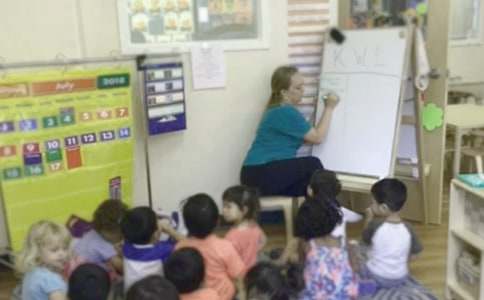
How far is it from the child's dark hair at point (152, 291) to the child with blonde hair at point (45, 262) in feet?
2.12

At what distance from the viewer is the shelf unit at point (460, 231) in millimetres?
2496

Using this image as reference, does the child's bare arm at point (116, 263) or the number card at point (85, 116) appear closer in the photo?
the child's bare arm at point (116, 263)

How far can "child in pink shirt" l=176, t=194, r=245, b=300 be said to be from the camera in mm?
2344

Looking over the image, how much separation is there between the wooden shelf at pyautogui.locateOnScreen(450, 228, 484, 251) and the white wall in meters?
1.58

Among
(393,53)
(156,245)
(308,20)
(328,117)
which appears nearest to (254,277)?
(156,245)

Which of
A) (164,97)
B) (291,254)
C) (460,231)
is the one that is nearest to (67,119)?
(164,97)

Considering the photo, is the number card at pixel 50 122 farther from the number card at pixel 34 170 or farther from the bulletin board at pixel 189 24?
the bulletin board at pixel 189 24

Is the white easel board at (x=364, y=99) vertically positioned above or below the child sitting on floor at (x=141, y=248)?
above

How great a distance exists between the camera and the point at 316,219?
7.90ft

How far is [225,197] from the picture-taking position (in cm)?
279

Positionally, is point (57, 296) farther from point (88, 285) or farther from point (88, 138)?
point (88, 138)

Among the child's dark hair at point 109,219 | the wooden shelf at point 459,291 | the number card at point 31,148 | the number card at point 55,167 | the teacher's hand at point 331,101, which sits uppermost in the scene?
the teacher's hand at point 331,101

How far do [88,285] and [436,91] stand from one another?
103 inches

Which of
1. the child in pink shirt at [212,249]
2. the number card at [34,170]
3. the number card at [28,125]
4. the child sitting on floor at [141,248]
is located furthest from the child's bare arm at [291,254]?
the number card at [28,125]
